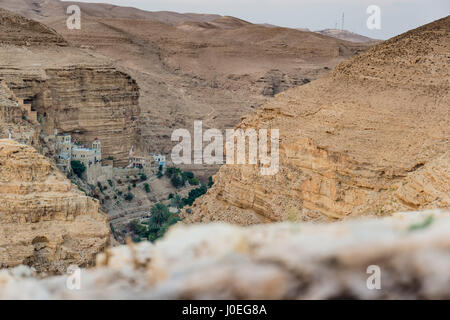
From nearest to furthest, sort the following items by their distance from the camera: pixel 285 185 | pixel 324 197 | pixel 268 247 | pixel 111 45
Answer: pixel 268 247 → pixel 324 197 → pixel 285 185 → pixel 111 45

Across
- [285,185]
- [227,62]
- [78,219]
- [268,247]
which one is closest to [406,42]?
[285,185]

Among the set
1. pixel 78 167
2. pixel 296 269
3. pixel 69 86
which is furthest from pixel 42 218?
pixel 69 86

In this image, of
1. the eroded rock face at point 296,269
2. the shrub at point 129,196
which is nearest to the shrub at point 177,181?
the shrub at point 129,196

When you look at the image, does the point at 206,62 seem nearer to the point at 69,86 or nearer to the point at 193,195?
the point at 69,86

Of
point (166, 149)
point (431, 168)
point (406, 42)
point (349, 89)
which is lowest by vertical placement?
point (166, 149)

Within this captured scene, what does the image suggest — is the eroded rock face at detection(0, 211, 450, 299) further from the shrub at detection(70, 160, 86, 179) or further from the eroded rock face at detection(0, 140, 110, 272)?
the shrub at detection(70, 160, 86, 179)
